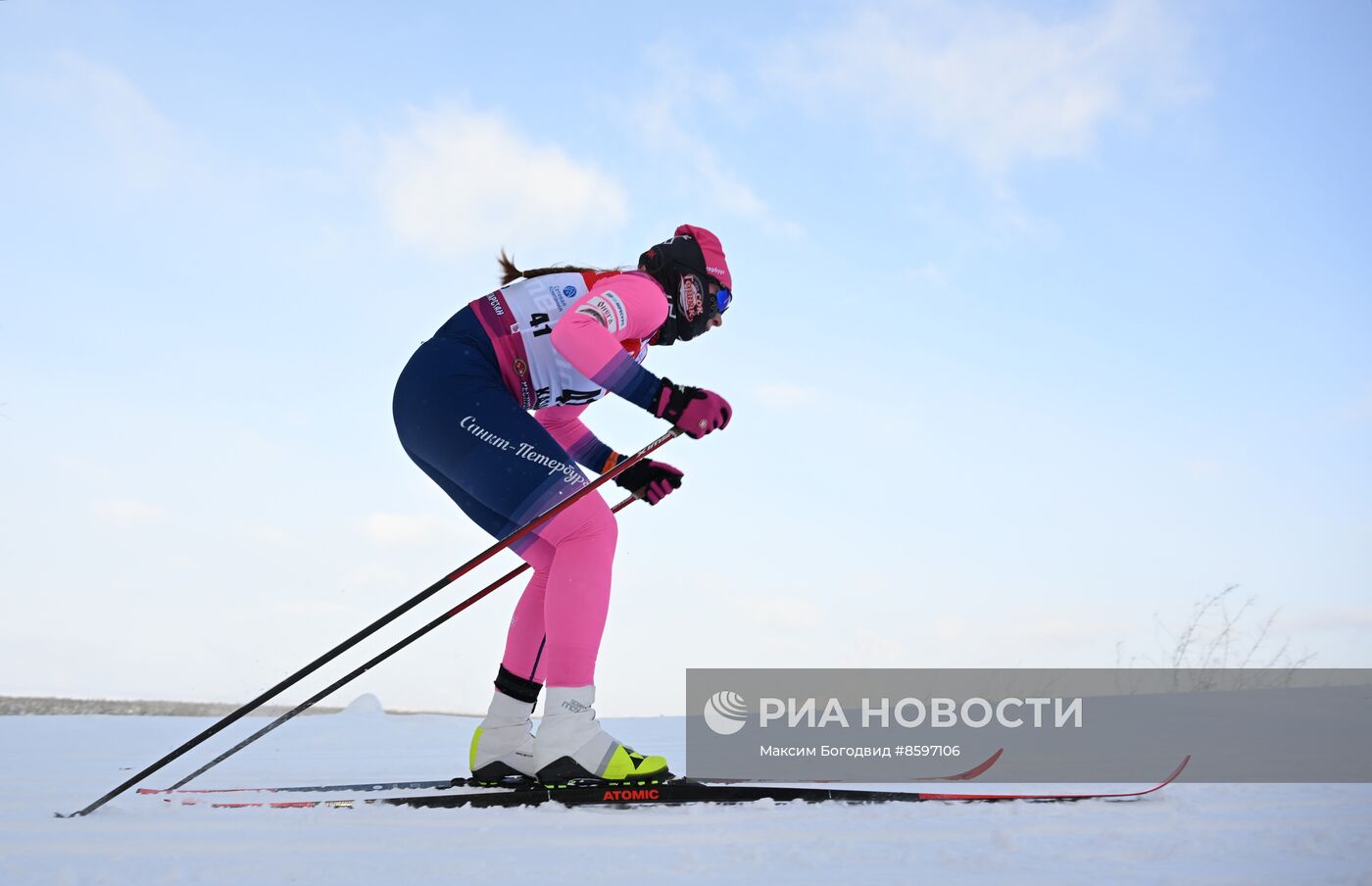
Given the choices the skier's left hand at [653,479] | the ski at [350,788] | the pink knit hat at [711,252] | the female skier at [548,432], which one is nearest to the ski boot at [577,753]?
the female skier at [548,432]

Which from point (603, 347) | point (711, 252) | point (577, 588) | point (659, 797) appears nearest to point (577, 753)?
point (659, 797)

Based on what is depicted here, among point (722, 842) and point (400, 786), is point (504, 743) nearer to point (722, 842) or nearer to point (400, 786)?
point (400, 786)

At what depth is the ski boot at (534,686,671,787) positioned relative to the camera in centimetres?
275

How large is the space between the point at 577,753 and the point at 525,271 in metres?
1.63

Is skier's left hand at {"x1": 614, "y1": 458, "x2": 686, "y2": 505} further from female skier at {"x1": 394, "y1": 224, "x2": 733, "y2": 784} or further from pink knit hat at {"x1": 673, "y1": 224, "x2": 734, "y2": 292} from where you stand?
pink knit hat at {"x1": 673, "y1": 224, "x2": 734, "y2": 292}

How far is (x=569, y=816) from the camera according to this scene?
2.35 metres

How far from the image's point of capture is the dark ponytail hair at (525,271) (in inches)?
129

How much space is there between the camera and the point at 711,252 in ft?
11.1

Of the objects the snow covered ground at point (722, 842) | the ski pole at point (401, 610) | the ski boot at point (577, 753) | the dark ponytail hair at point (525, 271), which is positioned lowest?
the snow covered ground at point (722, 842)

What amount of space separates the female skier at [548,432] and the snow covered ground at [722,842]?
465mm

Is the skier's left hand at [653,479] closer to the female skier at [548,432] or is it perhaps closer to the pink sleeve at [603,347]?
the female skier at [548,432]

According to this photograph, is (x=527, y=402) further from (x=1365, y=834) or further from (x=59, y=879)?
(x=1365, y=834)

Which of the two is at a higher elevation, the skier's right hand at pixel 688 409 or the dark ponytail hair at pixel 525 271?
the dark ponytail hair at pixel 525 271

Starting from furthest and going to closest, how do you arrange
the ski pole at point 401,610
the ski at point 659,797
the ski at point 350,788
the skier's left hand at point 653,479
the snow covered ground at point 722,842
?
the skier's left hand at point 653,479
the ski at point 350,788
the ski pole at point 401,610
the ski at point 659,797
the snow covered ground at point 722,842
